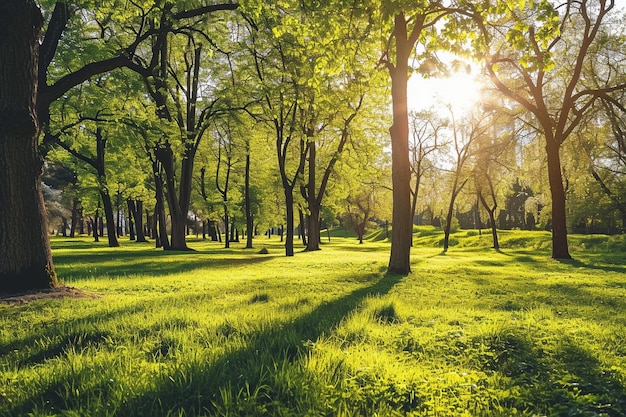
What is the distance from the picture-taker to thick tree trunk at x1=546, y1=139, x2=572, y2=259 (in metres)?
19.5

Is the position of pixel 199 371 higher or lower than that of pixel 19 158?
lower

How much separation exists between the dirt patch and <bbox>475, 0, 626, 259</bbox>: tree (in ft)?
38.4

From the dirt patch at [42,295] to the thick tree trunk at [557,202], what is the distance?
813 inches

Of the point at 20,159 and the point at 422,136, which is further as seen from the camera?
the point at 422,136

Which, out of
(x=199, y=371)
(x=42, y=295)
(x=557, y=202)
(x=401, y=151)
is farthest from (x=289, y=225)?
(x=199, y=371)

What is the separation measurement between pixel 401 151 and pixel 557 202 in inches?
451

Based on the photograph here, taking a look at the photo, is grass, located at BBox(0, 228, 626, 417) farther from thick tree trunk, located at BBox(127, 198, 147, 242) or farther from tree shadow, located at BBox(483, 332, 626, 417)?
thick tree trunk, located at BBox(127, 198, 147, 242)

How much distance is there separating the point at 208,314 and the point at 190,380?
272 centimetres

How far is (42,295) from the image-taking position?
24.4 ft

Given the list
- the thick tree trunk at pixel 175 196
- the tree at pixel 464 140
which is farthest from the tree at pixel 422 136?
the thick tree trunk at pixel 175 196

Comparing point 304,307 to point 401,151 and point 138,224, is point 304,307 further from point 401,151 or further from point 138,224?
point 138,224

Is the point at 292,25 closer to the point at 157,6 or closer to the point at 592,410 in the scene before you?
the point at 157,6

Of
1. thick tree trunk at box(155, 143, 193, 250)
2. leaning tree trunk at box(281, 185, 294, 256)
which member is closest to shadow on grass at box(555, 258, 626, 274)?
leaning tree trunk at box(281, 185, 294, 256)

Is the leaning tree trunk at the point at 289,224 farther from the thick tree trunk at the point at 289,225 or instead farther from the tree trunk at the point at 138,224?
the tree trunk at the point at 138,224
